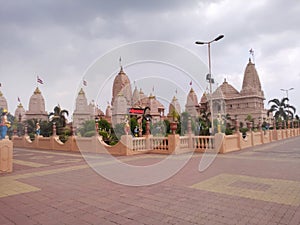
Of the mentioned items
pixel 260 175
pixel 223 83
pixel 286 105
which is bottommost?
pixel 260 175

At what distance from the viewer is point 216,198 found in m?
4.92

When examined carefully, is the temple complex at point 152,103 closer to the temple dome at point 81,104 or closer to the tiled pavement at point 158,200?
the temple dome at point 81,104

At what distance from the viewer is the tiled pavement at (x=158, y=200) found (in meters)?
3.92

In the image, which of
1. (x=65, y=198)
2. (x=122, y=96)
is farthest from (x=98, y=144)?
(x=122, y=96)

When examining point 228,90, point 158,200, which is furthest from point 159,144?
point 228,90

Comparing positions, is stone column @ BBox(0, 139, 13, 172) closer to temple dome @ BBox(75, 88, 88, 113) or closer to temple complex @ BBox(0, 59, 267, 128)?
temple complex @ BBox(0, 59, 267, 128)

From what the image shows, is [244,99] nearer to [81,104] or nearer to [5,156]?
[81,104]

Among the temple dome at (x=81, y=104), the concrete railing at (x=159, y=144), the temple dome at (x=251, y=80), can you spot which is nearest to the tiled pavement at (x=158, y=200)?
the concrete railing at (x=159, y=144)

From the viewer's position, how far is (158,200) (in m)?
4.86

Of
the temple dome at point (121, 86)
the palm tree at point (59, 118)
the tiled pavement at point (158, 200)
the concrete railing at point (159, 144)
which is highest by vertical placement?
the temple dome at point (121, 86)

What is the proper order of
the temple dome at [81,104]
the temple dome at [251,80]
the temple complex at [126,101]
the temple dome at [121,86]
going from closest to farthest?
the temple complex at [126,101], the temple dome at [121,86], the temple dome at [81,104], the temple dome at [251,80]

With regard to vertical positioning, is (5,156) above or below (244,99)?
below

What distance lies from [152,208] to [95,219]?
1006 millimetres

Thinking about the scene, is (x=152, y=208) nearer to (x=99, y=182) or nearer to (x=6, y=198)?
(x=99, y=182)
